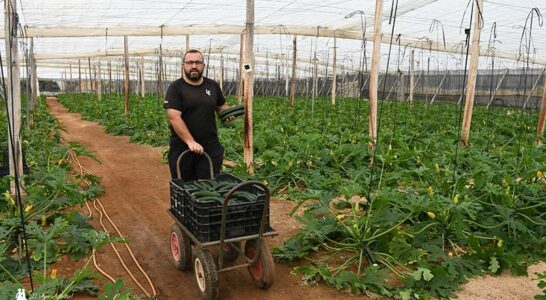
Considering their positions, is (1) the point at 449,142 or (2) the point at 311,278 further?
(1) the point at 449,142

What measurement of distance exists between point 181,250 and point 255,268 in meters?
0.66

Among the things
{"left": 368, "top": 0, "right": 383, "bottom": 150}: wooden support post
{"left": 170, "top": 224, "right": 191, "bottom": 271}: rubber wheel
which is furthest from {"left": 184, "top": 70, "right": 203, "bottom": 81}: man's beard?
{"left": 368, "top": 0, "right": 383, "bottom": 150}: wooden support post

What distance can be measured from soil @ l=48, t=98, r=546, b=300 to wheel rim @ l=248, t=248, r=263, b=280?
0.33 feet

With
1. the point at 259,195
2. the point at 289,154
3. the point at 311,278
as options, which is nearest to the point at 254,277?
the point at 311,278

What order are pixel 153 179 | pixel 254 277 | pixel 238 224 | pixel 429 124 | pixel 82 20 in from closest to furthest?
pixel 238 224 → pixel 254 277 → pixel 153 179 → pixel 82 20 → pixel 429 124

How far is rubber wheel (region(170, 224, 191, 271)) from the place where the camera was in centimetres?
377

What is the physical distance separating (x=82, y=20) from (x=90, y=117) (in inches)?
301

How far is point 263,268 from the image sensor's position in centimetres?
349

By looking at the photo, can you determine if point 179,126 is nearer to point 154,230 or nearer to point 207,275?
point 154,230

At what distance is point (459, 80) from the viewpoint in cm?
2795

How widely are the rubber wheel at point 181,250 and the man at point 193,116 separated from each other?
0.74 meters

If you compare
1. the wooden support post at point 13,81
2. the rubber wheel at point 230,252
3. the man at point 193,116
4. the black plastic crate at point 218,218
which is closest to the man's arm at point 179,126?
the man at point 193,116

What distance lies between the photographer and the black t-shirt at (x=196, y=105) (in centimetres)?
425

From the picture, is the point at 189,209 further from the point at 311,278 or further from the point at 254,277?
the point at 311,278
